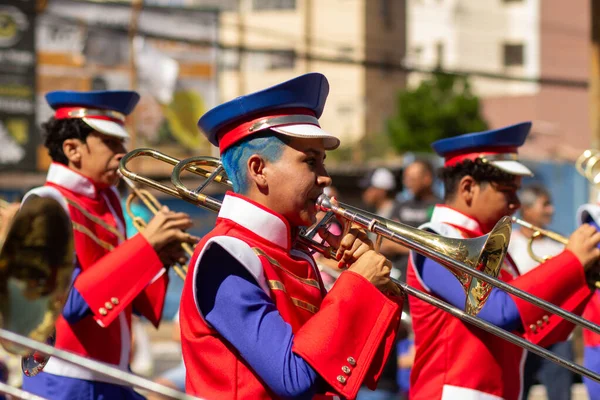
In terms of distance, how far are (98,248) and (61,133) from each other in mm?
535

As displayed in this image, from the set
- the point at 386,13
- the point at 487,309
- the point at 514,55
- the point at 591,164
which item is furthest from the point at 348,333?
the point at 514,55

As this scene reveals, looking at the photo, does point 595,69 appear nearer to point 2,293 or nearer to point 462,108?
point 2,293

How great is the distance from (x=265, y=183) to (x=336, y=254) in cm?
30

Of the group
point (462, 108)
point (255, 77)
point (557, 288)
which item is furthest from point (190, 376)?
point (255, 77)

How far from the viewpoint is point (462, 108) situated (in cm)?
3528

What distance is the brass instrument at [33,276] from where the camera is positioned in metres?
2.18

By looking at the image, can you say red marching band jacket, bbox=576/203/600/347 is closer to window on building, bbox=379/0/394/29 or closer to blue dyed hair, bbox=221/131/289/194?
blue dyed hair, bbox=221/131/289/194

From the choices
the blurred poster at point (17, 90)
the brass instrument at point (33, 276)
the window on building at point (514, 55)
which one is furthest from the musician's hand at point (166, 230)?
the window on building at point (514, 55)

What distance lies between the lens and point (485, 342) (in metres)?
3.93

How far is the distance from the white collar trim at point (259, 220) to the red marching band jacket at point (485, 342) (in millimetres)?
1265

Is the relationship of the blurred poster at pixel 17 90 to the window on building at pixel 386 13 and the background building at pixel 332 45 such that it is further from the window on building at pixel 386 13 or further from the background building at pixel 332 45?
the window on building at pixel 386 13

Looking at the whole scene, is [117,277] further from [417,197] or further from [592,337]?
[417,197]

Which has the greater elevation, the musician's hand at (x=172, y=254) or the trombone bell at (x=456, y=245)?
the trombone bell at (x=456, y=245)

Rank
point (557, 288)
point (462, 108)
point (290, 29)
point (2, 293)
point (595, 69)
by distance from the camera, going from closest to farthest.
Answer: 1. point (2, 293)
2. point (557, 288)
3. point (595, 69)
4. point (462, 108)
5. point (290, 29)
